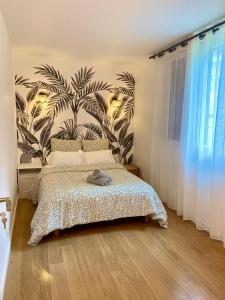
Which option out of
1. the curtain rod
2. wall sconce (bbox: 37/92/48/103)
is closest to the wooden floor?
wall sconce (bbox: 37/92/48/103)

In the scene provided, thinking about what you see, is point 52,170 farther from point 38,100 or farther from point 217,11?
point 217,11

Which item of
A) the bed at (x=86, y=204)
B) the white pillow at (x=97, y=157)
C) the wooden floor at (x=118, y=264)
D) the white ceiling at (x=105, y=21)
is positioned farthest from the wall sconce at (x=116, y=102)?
the wooden floor at (x=118, y=264)

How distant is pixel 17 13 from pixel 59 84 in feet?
6.25

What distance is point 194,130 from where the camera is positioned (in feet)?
10.3

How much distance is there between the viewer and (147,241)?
2791 mm

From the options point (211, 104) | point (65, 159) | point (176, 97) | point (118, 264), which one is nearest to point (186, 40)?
point (176, 97)

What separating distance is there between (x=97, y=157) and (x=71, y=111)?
1.01m

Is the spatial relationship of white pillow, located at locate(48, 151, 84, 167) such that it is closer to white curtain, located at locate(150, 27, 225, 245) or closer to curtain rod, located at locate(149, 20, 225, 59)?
white curtain, located at locate(150, 27, 225, 245)

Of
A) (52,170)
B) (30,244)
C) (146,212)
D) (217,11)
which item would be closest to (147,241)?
(146,212)

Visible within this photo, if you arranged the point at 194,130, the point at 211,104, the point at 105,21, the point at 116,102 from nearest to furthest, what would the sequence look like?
the point at 105,21, the point at 211,104, the point at 194,130, the point at 116,102

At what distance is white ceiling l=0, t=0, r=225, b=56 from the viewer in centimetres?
231

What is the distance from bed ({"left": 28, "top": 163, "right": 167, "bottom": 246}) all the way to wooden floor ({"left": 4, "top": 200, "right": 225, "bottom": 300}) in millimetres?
195

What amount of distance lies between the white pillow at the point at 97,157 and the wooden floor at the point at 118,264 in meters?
1.31

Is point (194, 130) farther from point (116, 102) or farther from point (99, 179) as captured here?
point (116, 102)
